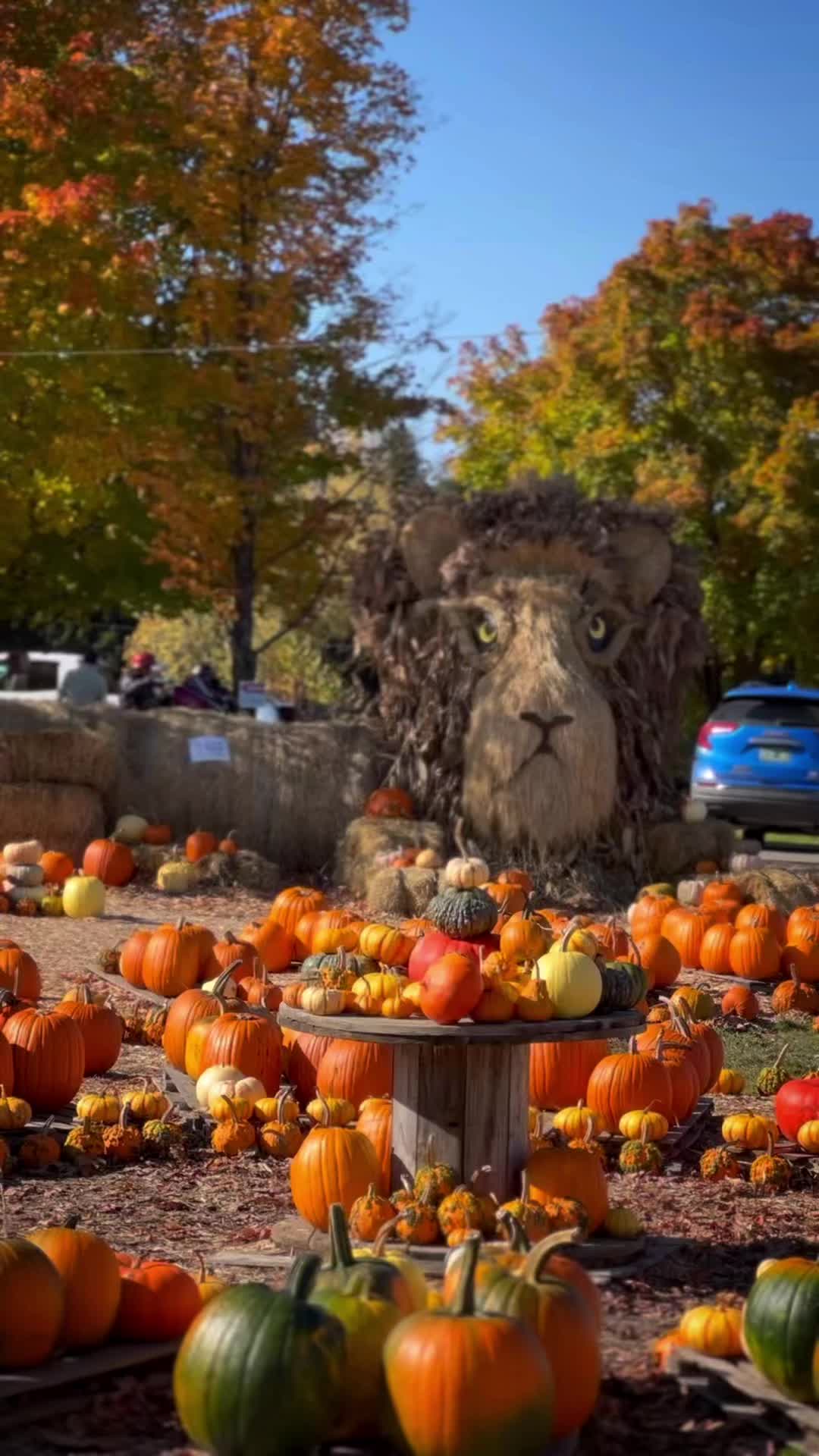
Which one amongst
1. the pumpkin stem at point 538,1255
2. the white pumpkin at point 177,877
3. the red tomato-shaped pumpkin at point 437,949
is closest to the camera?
the pumpkin stem at point 538,1255

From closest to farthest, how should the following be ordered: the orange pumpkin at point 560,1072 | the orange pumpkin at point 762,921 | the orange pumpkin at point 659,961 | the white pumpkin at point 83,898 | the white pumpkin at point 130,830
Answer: the orange pumpkin at point 560,1072 < the orange pumpkin at point 659,961 < the orange pumpkin at point 762,921 < the white pumpkin at point 83,898 < the white pumpkin at point 130,830

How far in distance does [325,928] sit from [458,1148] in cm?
Result: 471

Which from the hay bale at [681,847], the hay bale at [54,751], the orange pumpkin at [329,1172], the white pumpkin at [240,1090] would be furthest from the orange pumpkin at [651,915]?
the orange pumpkin at [329,1172]

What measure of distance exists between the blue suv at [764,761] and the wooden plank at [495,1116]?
14.2 meters

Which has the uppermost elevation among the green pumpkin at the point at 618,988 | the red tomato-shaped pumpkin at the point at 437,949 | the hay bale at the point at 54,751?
the hay bale at the point at 54,751

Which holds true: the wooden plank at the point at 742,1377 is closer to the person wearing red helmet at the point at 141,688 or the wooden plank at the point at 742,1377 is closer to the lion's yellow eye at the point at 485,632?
the lion's yellow eye at the point at 485,632

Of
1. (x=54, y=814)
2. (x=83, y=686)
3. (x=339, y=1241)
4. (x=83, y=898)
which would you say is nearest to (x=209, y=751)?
(x=54, y=814)

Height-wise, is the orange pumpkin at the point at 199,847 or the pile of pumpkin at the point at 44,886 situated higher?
the orange pumpkin at the point at 199,847

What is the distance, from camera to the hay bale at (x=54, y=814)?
615 inches

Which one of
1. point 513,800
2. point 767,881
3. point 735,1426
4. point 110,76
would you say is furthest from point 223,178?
point 735,1426

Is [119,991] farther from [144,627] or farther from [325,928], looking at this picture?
[144,627]

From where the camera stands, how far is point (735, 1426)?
4.15 meters

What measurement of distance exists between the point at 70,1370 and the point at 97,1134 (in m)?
2.33

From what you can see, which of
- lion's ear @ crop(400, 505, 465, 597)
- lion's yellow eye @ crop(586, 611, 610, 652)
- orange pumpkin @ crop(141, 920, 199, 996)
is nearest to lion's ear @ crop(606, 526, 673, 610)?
lion's yellow eye @ crop(586, 611, 610, 652)
